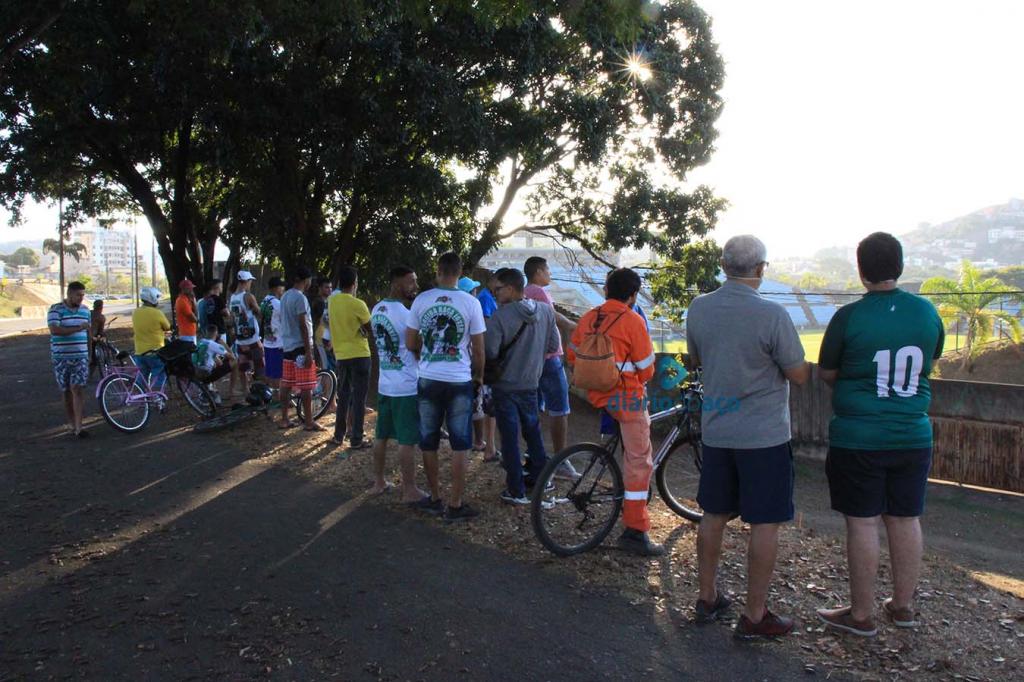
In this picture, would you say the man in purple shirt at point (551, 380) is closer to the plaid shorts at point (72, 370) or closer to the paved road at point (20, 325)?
the plaid shorts at point (72, 370)

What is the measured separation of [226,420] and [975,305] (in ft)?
83.1

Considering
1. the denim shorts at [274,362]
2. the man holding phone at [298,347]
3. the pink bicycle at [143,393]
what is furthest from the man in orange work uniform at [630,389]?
the pink bicycle at [143,393]

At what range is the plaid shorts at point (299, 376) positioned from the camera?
353 inches

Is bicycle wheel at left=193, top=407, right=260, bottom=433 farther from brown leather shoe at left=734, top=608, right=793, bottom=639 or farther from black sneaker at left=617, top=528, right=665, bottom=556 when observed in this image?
brown leather shoe at left=734, top=608, right=793, bottom=639

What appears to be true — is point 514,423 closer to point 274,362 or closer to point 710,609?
point 710,609

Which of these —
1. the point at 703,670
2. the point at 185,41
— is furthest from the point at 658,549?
the point at 185,41

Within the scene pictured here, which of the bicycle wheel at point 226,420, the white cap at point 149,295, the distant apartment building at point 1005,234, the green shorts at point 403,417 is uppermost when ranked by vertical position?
the distant apartment building at point 1005,234

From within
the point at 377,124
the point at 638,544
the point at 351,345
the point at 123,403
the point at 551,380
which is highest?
the point at 377,124

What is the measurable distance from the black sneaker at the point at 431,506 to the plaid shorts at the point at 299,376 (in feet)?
11.4

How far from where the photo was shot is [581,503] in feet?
16.7

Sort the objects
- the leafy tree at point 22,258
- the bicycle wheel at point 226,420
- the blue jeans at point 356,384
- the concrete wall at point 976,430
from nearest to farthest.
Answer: the blue jeans at point 356,384, the bicycle wheel at point 226,420, the concrete wall at point 976,430, the leafy tree at point 22,258

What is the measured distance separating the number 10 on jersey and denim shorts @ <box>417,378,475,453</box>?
278 centimetres

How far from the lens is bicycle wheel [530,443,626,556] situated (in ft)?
16.3

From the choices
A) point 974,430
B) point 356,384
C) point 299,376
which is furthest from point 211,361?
point 974,430
